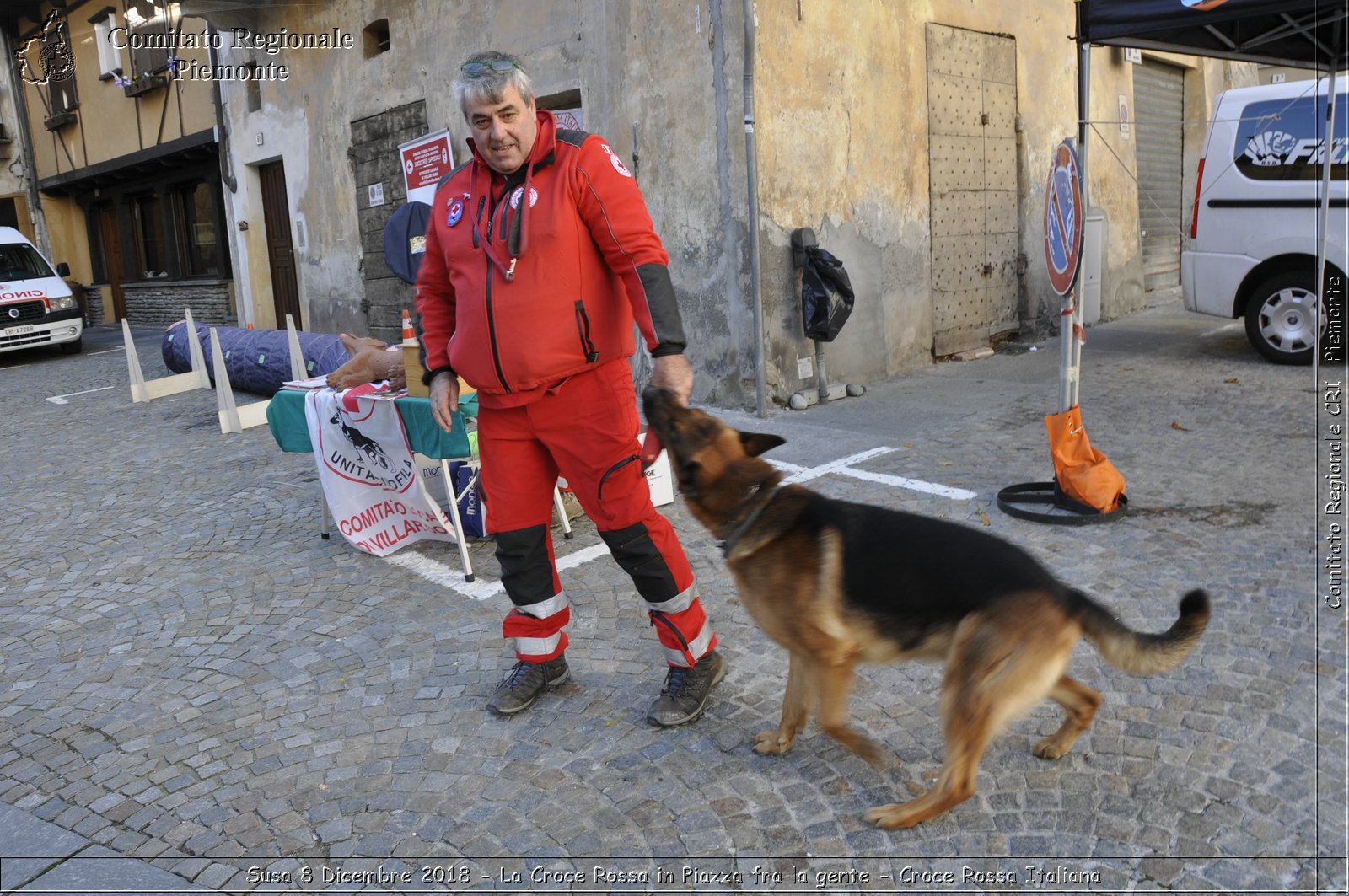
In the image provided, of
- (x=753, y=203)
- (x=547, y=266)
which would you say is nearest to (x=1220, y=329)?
(x=753, y=203)

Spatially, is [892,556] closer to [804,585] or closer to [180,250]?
[804,585]

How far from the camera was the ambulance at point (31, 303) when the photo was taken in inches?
563

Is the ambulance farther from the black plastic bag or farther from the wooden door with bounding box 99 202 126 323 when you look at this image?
the black plastic bag

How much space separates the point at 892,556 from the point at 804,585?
0.90 ft

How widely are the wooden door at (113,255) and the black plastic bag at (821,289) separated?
19839 mm

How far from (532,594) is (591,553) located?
64.7 inches

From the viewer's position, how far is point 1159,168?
13469 millimetres

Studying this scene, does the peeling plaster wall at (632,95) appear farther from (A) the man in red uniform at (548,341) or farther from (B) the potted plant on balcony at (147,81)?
(B) the potted plant on balcony at (147,81)

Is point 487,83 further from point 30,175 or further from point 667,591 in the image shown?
point 30,175

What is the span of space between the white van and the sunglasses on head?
303 inches

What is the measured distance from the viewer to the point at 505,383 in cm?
305

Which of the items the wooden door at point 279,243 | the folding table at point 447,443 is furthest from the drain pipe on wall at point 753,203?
the wooden door at point 279,243

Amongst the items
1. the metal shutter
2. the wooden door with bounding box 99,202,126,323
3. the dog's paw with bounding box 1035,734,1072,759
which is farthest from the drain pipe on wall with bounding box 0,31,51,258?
the dog's paw with bounding box 1035,734,1072,759

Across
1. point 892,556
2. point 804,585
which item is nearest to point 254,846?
point 804,585
